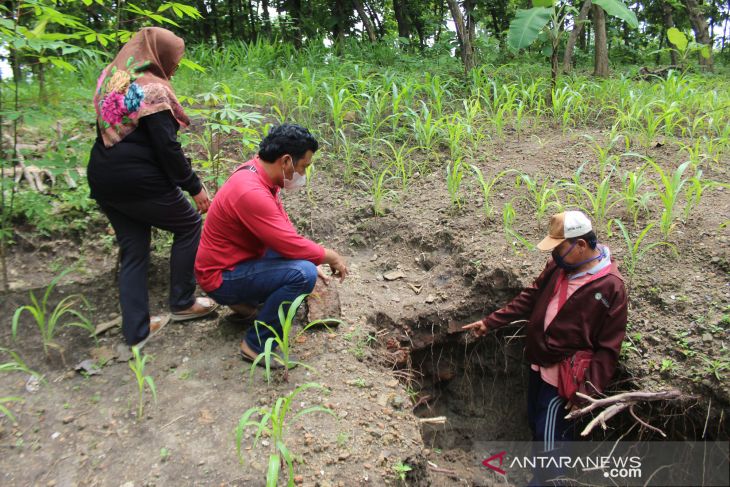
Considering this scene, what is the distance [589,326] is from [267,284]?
65.3 inches

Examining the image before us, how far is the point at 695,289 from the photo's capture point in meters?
2.82

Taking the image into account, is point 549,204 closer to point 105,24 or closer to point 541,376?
point 541,376

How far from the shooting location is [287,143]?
237cm

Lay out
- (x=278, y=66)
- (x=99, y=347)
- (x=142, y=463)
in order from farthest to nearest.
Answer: (x=278, y=66), (x=99, y=347), (x=142, y=463)

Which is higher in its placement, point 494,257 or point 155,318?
point 494,257

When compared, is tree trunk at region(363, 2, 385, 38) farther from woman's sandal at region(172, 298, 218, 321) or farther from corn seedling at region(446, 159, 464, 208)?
woman's sandal at region(172, 298, 218, 321)

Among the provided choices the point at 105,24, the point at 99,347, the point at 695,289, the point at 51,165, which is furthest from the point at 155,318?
the point at 105,24

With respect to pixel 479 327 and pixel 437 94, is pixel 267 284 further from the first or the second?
pixel 437 94

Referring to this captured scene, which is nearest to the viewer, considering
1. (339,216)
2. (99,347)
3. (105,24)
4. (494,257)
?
(99,347)

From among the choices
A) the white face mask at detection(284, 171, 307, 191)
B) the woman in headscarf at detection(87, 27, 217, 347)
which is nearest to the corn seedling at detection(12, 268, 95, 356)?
the woman in headscarf at detection(87, 27, 217, 347)

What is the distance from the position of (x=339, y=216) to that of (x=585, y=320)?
2031mm

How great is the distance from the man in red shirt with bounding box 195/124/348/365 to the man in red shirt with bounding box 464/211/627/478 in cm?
113

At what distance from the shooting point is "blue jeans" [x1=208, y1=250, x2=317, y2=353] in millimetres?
2471

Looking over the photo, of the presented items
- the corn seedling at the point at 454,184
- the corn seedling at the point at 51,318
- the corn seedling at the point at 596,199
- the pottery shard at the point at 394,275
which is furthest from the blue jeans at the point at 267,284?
the corn seedling at the point at 596,199
